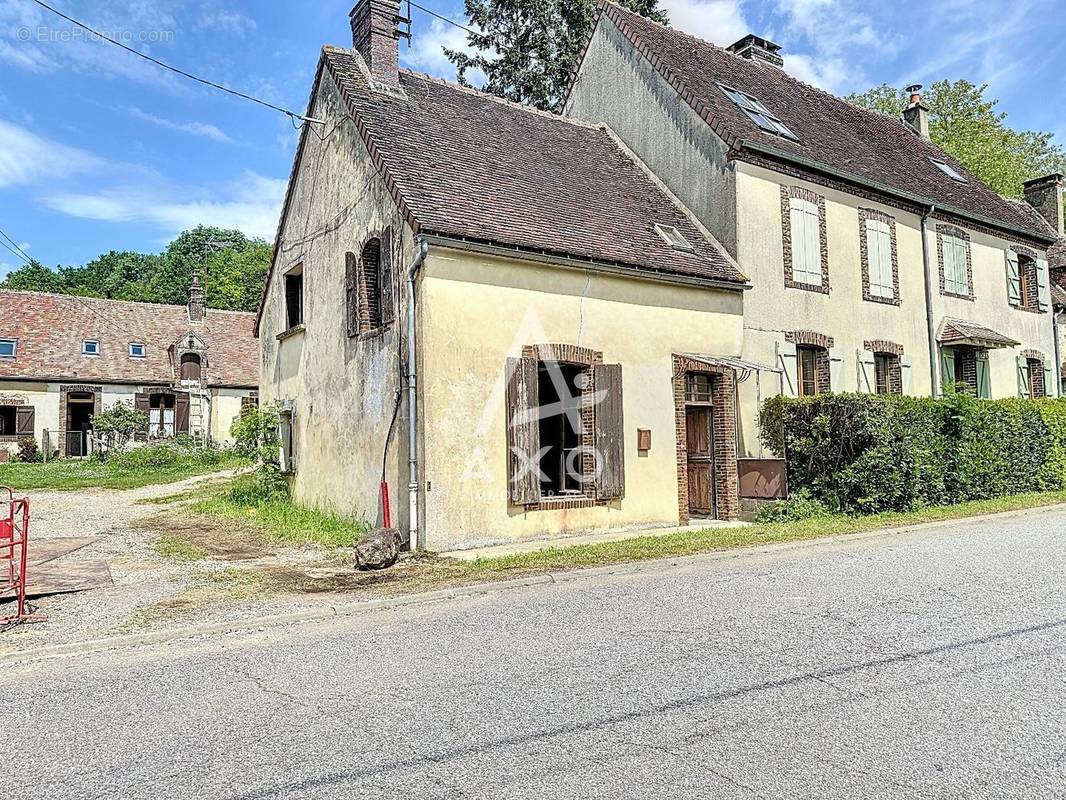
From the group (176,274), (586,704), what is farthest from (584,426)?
(176,274)

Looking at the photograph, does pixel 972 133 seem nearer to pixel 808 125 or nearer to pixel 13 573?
pixel 808 125

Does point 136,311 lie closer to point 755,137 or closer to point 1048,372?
point 755,137

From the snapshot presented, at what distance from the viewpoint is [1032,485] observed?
53.6 feet

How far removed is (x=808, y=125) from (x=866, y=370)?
5.91 metres

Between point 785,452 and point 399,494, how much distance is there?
7059 mm

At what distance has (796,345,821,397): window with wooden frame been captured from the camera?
617 inches

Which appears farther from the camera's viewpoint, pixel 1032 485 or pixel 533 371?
pixel 1032 485

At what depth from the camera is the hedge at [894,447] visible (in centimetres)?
1330

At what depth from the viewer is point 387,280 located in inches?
471

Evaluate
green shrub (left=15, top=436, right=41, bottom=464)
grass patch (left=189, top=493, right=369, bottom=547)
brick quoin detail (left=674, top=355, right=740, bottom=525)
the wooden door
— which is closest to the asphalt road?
grass patch (left=189, top=493, right=369, bottom=547)

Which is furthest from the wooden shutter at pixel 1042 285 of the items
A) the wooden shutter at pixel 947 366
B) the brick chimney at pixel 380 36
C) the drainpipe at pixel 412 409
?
the drainpipe at pixel 412 409

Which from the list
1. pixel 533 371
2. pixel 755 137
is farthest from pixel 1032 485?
pixel 533 371

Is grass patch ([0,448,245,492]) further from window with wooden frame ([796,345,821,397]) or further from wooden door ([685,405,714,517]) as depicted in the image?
window with wooden frame ([796,345,821,397])

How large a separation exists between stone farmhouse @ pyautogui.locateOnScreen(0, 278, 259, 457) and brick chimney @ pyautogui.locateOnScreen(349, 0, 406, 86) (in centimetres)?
2103
